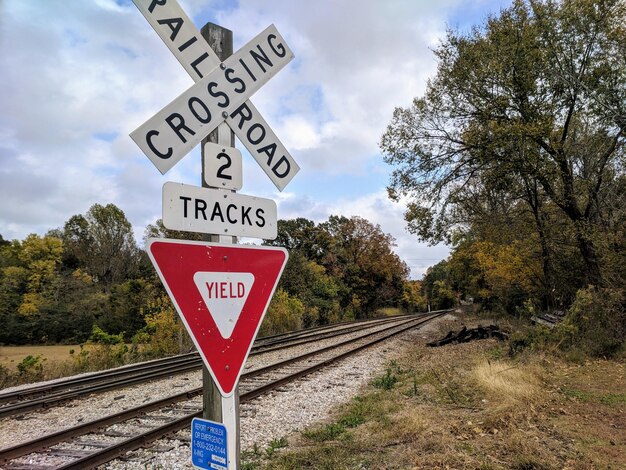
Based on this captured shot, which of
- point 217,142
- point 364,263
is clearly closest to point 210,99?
point 217,142

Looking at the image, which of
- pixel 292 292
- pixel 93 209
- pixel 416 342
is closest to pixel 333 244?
pixel 292 292

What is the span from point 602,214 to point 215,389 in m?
16.4

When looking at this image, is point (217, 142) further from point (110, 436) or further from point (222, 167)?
point (110, 436)

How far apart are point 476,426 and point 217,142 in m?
5.28

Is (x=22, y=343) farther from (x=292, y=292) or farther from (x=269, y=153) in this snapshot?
(x=269, y=153)

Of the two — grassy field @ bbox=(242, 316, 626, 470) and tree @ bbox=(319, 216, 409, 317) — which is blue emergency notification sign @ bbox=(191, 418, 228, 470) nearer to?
grassy field @ bbox=(242, 316, 626, 470)

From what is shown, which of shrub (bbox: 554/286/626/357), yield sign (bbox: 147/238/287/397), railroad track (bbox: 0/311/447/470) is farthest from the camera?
shrub (bbox: 554/286/626/357)

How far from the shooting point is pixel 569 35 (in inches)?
549

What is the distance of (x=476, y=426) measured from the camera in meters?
5.78

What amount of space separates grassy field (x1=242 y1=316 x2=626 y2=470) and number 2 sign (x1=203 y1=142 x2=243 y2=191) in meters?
3.73

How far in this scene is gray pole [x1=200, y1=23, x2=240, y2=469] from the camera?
2236mm

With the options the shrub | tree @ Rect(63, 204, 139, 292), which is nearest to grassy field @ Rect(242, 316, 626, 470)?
the shrub

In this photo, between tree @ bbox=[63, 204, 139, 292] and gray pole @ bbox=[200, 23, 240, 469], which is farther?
tree @ bbox=[63, 204, 139, 292]

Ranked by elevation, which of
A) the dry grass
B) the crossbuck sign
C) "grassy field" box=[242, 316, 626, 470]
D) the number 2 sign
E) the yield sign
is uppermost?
the crossbuck sign
